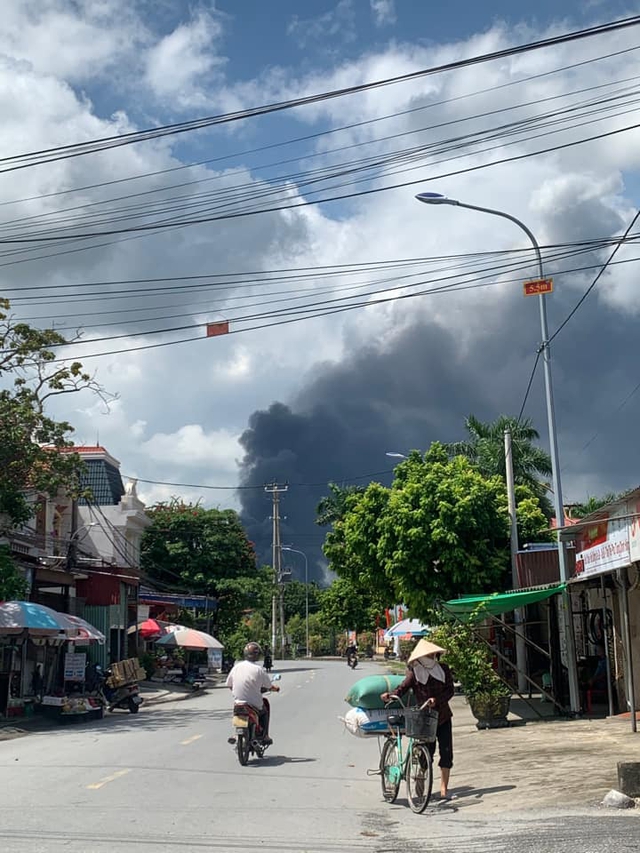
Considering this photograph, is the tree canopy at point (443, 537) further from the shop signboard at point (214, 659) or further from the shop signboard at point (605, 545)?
the shop signboard at point (214, 659)

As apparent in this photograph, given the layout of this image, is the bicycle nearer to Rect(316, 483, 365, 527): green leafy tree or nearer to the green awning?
the green awning

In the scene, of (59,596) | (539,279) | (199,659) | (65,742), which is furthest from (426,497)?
(199,659)

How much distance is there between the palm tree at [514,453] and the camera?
38.3 metres

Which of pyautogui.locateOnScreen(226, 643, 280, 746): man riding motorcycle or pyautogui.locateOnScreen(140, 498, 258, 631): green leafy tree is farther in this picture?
pyautogui.locateOnScreen(140, 498, 258, 631): green leafy tree

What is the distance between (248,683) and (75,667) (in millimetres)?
15374

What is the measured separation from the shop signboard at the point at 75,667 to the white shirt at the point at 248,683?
15.0 metres

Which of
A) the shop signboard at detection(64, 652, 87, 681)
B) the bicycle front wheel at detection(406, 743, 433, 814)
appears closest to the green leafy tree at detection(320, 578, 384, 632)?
the shop signboard at detection(64, 652, 87, 681)

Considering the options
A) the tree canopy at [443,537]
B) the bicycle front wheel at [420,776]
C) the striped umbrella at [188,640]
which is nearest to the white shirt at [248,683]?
the bicycle front wheel at [420,776]

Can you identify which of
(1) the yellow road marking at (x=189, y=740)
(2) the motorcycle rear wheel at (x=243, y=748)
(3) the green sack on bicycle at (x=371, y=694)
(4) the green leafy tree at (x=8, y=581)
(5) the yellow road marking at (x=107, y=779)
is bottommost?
(1) the yellow road marking at (x=189, y=740)

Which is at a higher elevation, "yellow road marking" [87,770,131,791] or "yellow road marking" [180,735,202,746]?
"yellow road marking" [87,770,131,791]

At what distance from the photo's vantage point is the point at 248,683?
45.5 feet

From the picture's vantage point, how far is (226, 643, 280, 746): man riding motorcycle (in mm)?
13781

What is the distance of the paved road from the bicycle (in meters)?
0.20

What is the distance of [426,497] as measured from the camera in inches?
1001
